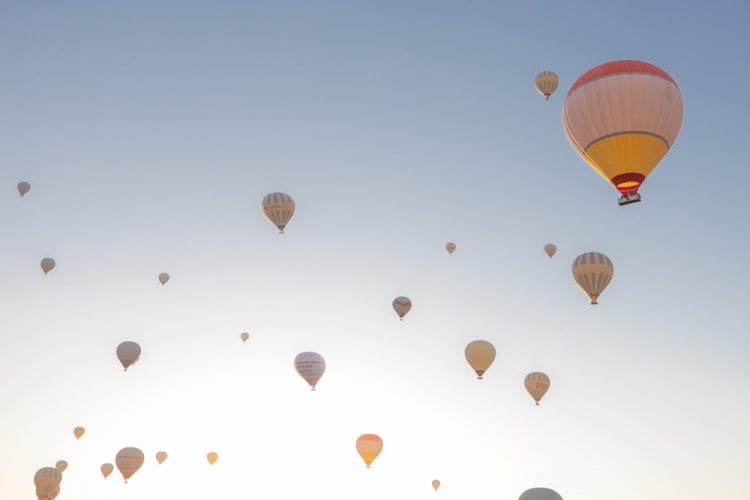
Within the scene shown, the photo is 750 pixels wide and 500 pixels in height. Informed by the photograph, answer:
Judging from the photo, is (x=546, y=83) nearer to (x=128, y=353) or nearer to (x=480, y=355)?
(x=480, y=355)

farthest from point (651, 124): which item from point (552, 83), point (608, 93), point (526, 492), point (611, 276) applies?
point (526, 492)

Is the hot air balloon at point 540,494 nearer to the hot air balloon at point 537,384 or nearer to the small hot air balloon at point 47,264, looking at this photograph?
the hot air balloon at point 537,384

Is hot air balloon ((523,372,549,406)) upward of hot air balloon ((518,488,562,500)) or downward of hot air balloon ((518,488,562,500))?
upward

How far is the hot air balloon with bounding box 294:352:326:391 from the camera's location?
3384 cm

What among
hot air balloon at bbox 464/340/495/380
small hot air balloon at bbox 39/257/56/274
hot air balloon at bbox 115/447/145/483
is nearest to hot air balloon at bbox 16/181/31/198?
small hot air balloon at bbox 39/257/56/274

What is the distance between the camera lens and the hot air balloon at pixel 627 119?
2125cm

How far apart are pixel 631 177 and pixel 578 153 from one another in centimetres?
214

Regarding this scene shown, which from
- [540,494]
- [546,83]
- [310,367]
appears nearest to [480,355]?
[540,494]

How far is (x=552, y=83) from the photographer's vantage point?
106ft

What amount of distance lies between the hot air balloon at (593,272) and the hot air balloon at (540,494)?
276 inches

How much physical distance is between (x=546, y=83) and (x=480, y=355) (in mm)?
11233

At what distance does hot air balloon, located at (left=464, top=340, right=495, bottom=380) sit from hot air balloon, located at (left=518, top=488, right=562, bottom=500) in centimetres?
476

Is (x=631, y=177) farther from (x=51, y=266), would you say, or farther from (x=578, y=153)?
(x=51, y=266)

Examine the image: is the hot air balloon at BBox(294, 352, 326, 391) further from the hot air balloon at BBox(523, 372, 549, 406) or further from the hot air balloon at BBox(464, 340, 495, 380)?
the hot air balloon at BBox(523, 372, 549, 406)
